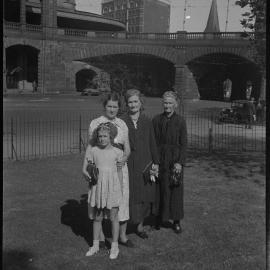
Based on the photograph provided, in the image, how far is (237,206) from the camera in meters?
6.93

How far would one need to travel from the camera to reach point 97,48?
139 feet

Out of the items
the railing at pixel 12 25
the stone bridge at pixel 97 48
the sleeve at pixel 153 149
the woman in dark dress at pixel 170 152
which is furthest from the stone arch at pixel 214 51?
the sleeve at pixel 153 149

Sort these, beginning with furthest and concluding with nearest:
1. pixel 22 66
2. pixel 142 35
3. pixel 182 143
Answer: pixel 142 35 < pixel 22 66 < pixel 182 143

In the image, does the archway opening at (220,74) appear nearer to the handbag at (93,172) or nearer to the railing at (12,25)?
the railing at (12,25)

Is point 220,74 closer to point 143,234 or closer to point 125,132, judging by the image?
point 143,234

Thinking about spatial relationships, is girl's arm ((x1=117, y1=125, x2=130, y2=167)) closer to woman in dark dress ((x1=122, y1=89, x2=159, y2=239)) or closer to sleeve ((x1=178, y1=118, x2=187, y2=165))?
woman in dark dress ((x1=122, y1=89, x2=159, y2=239))

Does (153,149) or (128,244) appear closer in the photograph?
(128,244)

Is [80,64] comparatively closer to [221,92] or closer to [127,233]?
[221,92]

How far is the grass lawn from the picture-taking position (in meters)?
4.66

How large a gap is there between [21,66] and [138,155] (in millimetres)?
39495

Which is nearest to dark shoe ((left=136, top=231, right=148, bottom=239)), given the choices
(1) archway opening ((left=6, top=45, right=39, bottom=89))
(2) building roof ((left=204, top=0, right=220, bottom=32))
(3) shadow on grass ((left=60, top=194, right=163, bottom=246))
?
(3) shadow on grass ((left=60, top=194, right=163, bottom=246))

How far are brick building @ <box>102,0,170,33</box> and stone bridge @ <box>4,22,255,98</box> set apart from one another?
157ft

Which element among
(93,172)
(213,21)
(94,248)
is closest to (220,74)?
(213,21)

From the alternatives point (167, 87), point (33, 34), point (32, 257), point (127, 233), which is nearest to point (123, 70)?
point (127, 233)
